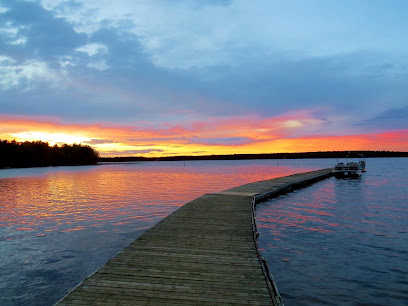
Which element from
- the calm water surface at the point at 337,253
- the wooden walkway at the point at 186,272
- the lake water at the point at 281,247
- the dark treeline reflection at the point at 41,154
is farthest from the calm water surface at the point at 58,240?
the dark treeline reflection at the point at 41,154

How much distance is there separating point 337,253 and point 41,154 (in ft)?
464

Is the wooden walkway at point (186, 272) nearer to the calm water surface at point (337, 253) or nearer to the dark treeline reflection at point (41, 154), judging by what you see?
the calm water surface at point (337, 253)

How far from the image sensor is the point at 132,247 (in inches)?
356

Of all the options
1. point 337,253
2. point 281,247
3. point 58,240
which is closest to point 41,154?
point 58,240

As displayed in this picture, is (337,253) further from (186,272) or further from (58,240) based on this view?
(58,240)

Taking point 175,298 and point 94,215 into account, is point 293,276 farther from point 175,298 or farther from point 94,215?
point 94,215

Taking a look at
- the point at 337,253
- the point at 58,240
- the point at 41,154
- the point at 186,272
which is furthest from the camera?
the point at 41,154

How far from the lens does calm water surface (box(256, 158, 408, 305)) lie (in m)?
7.88

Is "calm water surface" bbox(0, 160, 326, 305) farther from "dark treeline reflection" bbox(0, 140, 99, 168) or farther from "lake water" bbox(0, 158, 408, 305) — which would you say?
"dark treeline reflection" bbox(0, 140, 99, 168)

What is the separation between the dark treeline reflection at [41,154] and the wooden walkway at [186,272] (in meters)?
124

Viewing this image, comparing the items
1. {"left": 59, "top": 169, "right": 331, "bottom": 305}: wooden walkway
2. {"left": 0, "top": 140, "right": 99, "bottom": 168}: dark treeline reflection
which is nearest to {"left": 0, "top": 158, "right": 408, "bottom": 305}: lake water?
{"left": 59, "top": 169, "right": 331, "bottom": 305}: wooden walkway

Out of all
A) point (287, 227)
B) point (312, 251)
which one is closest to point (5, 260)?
point (312, 251)

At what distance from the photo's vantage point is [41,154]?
13012cm

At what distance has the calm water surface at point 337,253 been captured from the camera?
7.88 meters
